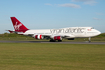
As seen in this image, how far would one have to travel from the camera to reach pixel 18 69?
9.79m

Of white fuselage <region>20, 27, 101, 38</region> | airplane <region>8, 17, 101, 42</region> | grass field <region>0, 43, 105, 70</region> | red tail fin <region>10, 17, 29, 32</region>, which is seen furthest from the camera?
red tail fin <region>10, 17, 29, 32</region>

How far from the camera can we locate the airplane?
1874 inches

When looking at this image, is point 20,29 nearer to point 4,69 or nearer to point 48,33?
point 48,33

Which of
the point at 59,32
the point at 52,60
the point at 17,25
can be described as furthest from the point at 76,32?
the point at 52,60

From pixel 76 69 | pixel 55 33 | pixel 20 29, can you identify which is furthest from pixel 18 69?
pixel 20 29

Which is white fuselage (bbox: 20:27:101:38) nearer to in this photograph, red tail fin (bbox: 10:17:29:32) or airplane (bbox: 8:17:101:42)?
airplane (bbox: 8:17:101:42)

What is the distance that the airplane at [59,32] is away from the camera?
4759 cm

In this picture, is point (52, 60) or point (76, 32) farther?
point (76, 32)

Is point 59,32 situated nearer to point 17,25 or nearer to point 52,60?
point 17,25

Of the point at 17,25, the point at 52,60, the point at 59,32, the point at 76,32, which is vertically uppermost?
the point at 17,25

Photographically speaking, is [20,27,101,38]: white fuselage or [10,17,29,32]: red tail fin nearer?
[20,27,101,38]: white fuselage

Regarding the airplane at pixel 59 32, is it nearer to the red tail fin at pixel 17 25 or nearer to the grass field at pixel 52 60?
the red tail fin at pixel 17 25

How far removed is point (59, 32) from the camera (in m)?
51.1

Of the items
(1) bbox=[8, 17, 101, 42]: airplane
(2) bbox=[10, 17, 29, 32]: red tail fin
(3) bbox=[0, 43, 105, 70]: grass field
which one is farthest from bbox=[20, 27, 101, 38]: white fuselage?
(3) bbox=[0, 43, 105, 70]: grass field
